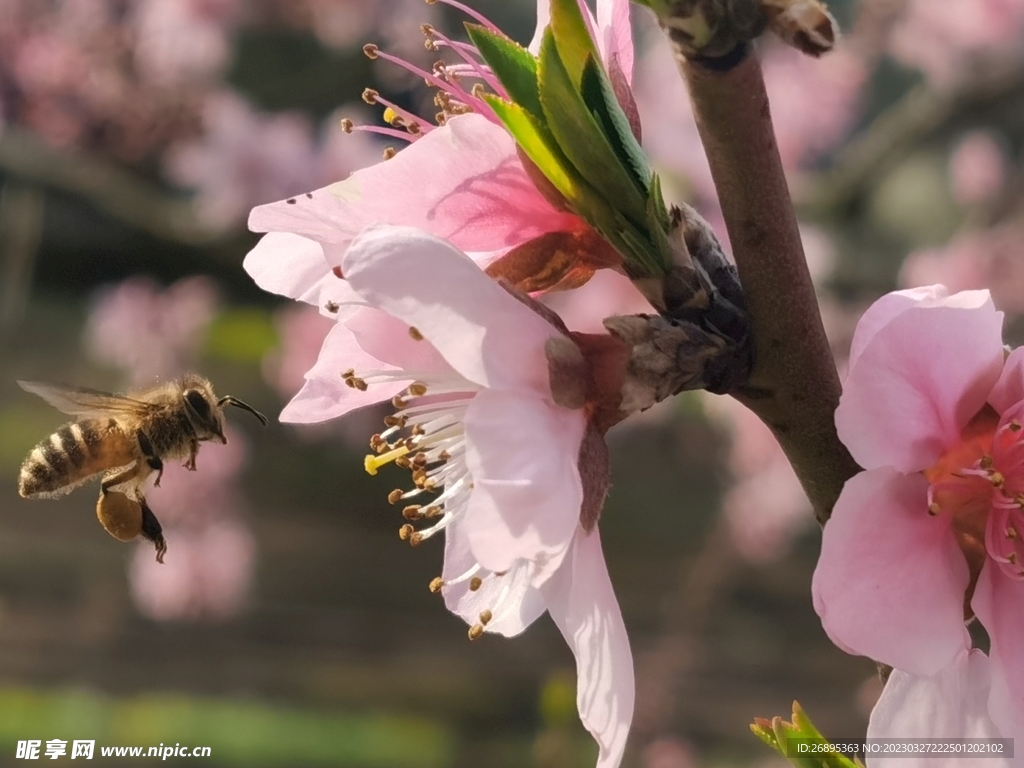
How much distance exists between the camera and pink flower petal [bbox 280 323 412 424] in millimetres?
499

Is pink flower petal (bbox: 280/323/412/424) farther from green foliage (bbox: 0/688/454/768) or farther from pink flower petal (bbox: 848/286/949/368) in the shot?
green foliage (bbox: 0/688/454/768)

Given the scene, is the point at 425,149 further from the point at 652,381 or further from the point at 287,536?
the point at 287,536

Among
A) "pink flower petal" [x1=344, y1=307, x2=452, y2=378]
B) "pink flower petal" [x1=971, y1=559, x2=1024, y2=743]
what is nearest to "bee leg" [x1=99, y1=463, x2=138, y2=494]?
A: "pink flower petal" [x1=344, y1=307, x2=452, y2=378]

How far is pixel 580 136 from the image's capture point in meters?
0.42

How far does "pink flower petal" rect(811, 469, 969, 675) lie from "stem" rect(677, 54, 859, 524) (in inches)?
1.2

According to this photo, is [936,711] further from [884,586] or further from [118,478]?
[118,478]

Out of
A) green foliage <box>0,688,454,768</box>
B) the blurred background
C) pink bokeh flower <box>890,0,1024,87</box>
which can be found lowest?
green foliage <box>0,688,454,768</box>

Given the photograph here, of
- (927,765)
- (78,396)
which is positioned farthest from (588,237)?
(78,396)

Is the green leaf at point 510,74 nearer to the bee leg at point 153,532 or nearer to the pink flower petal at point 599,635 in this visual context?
the pink flower petal at point 599,635

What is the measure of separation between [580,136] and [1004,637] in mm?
306

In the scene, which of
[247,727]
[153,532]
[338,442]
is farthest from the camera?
[338,442]

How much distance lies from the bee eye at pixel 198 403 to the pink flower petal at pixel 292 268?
407 millimetres

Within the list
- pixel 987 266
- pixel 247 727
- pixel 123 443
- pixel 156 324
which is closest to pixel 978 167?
pixel 987 266

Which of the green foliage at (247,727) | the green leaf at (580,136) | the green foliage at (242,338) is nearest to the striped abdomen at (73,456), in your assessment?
the green leaf at (580,136)
